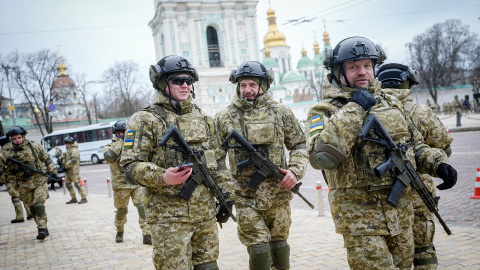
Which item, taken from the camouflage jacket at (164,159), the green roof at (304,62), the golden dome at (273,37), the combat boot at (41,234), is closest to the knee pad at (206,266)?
the camouflage jacket at (164,159)

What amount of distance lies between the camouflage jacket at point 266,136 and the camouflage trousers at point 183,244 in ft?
2.58

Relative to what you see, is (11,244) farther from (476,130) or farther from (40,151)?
(476,130)

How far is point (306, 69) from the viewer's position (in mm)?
84375

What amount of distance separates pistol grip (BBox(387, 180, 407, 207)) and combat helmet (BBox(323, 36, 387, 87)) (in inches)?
34.6

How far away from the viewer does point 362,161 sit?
3033 millimetres

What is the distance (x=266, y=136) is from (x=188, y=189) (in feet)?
3.81

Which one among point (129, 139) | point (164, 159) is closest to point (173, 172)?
point (164, 159)

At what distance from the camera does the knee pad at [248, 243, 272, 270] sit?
4.03m

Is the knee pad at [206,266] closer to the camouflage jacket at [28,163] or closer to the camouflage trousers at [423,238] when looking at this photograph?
the camouflage trousers at [423,238]

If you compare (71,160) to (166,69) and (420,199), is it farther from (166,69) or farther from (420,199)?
(420,199)

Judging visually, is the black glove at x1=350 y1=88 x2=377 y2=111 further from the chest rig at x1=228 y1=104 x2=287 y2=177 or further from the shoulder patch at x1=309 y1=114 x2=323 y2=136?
the chest rig at x1=228 y1=104 x2=287 y2=177

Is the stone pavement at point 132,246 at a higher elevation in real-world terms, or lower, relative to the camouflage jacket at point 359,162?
lower

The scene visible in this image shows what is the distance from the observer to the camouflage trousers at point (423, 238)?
374 cm

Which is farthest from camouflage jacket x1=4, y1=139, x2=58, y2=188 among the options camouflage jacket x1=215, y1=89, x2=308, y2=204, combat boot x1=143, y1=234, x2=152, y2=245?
camouflage jacket x1=215, y1=89, x2=308, y2=204
